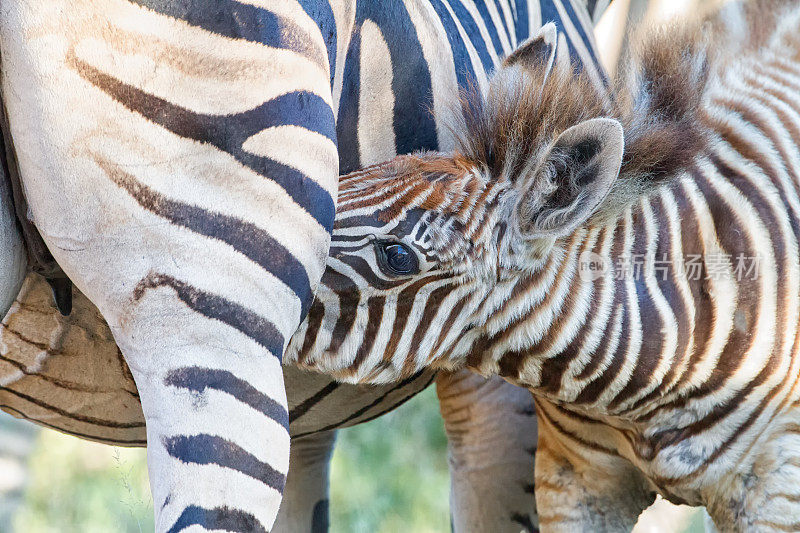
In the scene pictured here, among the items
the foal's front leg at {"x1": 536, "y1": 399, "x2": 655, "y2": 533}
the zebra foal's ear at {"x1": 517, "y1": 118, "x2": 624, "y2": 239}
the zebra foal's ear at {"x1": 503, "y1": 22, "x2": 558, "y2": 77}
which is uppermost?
the zebra foal's ear at {"x1": 503, "y1": 22, "x2": 558, "y2": 77}

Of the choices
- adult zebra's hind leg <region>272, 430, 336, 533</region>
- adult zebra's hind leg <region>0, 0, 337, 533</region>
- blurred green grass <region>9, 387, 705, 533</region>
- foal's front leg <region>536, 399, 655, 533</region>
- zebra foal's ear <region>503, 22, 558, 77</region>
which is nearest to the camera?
adult zebra's hind leg <region>0, 0, 337, 533</region>

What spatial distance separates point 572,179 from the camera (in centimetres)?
256

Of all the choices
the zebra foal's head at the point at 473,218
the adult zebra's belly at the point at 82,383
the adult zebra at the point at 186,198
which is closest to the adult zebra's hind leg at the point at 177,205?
the adult zebra at the point at 186,198

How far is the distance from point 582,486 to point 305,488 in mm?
1588

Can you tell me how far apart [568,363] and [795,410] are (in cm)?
75

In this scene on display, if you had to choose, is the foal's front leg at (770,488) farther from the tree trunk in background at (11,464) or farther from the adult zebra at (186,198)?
the tree trunk in background at (11,464)

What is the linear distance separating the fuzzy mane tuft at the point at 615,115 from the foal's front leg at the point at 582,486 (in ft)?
3.17

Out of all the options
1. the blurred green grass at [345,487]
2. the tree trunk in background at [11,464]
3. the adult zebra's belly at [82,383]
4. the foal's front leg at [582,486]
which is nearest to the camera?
the adult zebra's belly at [82,383]

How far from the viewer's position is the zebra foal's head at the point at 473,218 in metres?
2.55

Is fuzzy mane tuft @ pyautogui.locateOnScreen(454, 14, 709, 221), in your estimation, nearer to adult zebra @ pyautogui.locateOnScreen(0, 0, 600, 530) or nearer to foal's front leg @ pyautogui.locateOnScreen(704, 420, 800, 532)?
adult zebra @ pyautogui.locateOnScreen(0, 0, 600, 530)

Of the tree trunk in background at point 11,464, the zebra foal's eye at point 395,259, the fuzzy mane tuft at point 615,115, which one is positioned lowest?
the tree trunk in background at point 11,464

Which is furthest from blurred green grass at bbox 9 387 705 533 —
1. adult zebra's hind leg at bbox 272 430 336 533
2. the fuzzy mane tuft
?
the fuzzy mane tuft

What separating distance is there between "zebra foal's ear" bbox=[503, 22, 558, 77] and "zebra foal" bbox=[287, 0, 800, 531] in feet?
0.13

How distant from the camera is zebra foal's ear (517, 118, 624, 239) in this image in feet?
8.06
